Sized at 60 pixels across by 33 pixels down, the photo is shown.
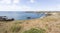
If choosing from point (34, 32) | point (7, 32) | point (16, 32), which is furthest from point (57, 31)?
point (7, 32)

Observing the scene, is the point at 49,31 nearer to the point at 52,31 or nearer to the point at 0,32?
the point at 52,31

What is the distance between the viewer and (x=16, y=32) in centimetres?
1794

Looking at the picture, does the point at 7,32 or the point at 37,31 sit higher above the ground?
the point at 37,31

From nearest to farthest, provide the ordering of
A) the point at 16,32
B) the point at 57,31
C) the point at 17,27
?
the point at 57,31
the point at 16,32
the point at 17,27

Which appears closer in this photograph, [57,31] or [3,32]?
[57,31]

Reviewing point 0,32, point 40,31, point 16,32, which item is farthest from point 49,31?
point 0,32

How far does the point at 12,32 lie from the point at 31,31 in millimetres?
4164

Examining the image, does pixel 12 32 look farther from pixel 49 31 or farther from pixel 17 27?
pixel 49 31

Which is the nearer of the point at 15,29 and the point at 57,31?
the point at 57,31

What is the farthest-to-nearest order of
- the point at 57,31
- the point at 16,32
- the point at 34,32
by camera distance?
the point at 16,32 < the point at 57,31 < the point at 34,32

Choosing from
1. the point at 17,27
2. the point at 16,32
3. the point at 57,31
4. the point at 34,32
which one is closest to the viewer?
the point at 34,32

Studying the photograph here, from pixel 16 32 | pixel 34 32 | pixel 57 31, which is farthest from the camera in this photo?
pixel 16 32

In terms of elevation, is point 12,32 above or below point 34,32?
below

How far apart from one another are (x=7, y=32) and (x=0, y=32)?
128cm
